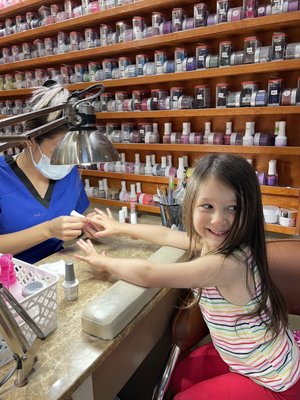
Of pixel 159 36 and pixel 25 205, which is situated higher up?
pixel 159 36

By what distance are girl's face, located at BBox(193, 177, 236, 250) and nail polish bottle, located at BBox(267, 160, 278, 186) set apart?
0.74 meters

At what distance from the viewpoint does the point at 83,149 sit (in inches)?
33.3

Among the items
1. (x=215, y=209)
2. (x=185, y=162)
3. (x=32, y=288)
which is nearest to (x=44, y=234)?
(x=32, y=288)

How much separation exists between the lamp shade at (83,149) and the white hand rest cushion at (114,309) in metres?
0.38

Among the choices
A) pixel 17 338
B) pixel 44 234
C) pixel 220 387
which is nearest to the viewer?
pixel 17 338

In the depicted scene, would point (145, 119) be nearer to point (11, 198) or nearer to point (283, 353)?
point (11, 198)

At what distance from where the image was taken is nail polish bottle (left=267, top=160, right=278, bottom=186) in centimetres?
153

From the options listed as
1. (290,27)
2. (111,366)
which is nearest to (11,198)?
(111,366)

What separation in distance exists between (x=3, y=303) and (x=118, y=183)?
164 cm

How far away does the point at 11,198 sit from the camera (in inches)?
53.3

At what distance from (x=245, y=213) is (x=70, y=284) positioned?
56cm

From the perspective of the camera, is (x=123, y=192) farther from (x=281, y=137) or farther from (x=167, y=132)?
(x=281, y=137)

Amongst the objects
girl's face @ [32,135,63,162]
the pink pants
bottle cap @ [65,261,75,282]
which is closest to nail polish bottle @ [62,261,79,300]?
bottle cap @ [65,261,75,282]

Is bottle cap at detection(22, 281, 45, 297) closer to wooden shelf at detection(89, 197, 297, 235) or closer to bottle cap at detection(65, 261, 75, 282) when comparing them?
bottle cap at detection(65, 261, 75, 282)
